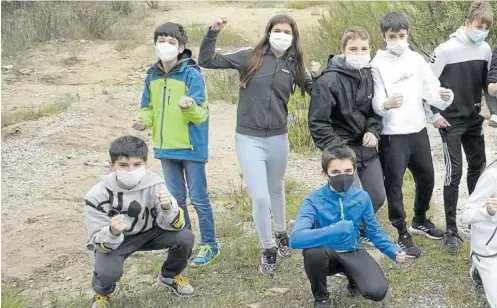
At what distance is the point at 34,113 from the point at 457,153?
7548 millimetres

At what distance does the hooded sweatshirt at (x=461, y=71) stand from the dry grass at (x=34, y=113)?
23.7 ft

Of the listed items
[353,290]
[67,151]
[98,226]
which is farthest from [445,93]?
[67,151]

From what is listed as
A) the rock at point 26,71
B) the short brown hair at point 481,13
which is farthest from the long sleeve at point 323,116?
the rock at point 26,71

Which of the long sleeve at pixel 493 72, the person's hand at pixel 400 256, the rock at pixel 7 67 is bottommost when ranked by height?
the rock at pixel 7 67

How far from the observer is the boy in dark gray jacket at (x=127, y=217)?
12.7 feet

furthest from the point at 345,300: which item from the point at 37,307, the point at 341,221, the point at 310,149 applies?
the point at 310,149

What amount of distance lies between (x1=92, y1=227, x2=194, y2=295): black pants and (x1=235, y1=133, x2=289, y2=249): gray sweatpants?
1.67 feet

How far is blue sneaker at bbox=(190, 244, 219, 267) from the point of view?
4.68 metres

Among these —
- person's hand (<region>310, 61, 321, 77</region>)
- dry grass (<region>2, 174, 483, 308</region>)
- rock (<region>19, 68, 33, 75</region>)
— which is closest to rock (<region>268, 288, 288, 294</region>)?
dry grass (<region>2, 174, 483, 308</region>)

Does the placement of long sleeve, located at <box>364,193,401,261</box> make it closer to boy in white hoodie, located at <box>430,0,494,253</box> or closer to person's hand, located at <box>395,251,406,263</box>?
person's hand, located at <box>395,251,406,263</box>

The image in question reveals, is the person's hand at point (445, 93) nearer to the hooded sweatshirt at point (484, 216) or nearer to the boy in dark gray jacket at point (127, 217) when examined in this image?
the hooded sweatshirt at point (484, 216)

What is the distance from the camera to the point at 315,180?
22.2 feet

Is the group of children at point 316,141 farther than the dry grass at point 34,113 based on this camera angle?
No

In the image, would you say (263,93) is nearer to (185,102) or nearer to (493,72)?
(185,102)
